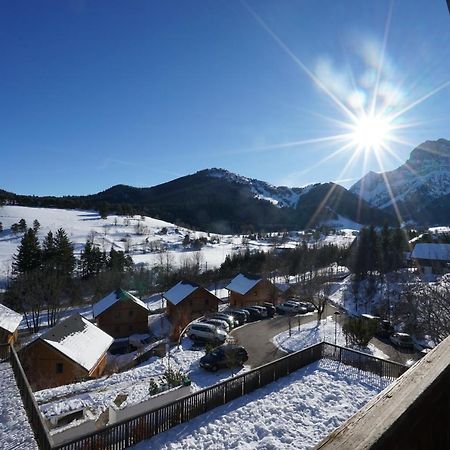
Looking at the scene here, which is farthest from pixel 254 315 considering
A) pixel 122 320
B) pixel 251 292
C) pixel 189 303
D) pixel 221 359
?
pixel 221 359

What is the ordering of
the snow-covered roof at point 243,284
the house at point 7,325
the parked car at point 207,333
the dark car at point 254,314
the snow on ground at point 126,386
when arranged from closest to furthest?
the snow on ground at point 126,386 < the parked car at point 207,333 < the house at point 7,325 < the dark car at point 254,314 < the snow-covered roof at point 243,284

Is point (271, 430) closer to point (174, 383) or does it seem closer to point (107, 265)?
point (174, 383)

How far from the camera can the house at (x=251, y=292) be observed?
4519cm

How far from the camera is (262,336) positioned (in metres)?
29.3

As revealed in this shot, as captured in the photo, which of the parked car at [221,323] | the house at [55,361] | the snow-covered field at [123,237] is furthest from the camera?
the snow-covered field at [123,237]

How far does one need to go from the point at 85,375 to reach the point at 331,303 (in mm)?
33973

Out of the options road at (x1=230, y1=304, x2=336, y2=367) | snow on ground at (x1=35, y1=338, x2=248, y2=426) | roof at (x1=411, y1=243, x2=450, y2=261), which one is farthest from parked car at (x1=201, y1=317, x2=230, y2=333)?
roof at (x1=411, y1=243, x2=450, y2=261)

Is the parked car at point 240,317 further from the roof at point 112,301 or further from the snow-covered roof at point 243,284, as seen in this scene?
the roof at point 112,301

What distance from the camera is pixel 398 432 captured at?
106cm

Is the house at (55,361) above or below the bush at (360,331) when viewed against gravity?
below

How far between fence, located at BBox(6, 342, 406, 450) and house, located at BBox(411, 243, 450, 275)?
4806 cm

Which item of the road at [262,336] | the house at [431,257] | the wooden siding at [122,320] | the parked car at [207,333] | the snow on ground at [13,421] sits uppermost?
the house at [431,257]

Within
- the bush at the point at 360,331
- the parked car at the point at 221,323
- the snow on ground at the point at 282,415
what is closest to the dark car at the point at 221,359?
the snow on ground at the point at 282,415

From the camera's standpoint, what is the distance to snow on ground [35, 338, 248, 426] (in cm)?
1519
